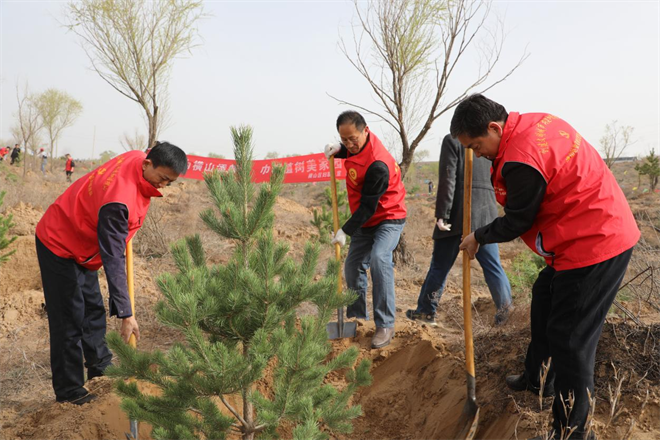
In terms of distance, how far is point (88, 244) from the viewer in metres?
2.98

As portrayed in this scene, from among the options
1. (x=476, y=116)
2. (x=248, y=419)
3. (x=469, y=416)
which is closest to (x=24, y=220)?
(x=248, y=419)

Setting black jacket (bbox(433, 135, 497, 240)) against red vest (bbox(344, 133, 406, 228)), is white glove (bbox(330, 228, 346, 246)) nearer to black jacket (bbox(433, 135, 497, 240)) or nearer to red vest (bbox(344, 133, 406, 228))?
red vest (bbox(344, 133, 406, 228))

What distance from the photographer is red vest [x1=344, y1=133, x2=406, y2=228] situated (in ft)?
11.9

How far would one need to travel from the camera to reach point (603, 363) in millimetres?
2621

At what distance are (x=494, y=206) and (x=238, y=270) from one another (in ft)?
8.44

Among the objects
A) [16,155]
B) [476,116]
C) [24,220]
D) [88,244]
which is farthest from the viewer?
[16,155]

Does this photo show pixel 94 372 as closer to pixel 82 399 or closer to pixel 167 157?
pixel 82 399

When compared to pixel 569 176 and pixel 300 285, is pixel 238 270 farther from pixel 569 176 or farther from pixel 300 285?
pixel 569 176

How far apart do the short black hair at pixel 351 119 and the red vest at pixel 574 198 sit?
154cm

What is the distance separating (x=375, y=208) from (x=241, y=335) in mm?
1690

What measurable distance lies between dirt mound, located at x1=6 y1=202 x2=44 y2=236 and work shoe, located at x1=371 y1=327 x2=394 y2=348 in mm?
5809

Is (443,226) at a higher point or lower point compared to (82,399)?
higher

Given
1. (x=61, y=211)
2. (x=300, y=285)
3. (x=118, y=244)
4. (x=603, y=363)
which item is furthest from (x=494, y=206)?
(x=61, y=211)

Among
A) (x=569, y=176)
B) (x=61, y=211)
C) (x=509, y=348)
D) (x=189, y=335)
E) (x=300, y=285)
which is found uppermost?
(x=569, y=176)
